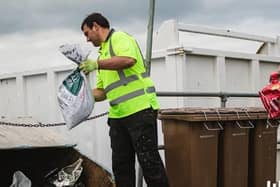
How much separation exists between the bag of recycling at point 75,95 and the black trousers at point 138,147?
0.32 metres

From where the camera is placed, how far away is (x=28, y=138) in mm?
4109

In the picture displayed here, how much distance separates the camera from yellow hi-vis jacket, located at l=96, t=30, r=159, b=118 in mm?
3672

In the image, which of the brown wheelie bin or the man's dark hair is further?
the brown wheelie bin

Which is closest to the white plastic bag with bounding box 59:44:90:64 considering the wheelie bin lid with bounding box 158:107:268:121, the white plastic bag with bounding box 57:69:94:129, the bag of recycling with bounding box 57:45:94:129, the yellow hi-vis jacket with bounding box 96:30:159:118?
the bag of recycling with bounding box 57:45:94:129

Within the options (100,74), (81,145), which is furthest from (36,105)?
(100,74)

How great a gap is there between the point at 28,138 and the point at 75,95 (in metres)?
0.76

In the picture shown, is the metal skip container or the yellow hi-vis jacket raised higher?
the yellow hi-vis jacket

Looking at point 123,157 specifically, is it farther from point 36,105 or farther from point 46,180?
point 36,105

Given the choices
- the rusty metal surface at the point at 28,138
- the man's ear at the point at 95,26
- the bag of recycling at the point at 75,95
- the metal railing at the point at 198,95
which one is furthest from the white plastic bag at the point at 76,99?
the metal railing at the point at 198,95

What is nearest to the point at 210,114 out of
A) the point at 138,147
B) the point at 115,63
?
the point at 138,147

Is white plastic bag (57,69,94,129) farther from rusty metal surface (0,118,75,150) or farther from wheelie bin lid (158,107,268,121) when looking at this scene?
wheelie bin lid (158,107,268,121)

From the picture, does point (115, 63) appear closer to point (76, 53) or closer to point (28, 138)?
point (76, 53)

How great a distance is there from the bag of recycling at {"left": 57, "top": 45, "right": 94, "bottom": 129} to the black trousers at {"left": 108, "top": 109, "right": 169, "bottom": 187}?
1.05 feet

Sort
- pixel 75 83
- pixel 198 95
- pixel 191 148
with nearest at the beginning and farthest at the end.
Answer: pixel 75 83 → pixel 191 148 → pixel 198 95
